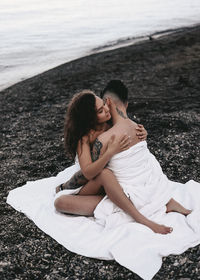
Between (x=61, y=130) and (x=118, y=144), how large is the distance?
14.7 ft

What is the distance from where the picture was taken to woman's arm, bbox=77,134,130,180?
13.5 feet

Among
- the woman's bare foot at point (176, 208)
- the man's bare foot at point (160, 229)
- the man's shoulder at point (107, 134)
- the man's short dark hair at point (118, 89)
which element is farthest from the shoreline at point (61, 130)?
the man's short dark hair at point (118, 89)

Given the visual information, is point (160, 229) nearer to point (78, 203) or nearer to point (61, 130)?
point (78, 203)

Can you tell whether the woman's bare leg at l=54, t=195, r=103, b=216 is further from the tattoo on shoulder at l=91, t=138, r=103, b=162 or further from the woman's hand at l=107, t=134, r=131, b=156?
the woman's hand at l=107, t=134, r=131, b=156

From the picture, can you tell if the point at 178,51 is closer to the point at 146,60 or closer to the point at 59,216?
the point at 146,60

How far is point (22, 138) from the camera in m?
8.14

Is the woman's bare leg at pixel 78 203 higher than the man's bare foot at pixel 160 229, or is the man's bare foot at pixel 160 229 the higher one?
the woman's bare leg at pixel 78 203

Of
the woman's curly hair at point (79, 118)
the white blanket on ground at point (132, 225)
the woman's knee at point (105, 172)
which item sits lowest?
the white blanket on ground at point (132, 225)

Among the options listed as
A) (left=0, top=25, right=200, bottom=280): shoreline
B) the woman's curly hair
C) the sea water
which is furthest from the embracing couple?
the sea water

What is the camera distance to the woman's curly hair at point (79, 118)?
407cm

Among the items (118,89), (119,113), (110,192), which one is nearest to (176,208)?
(110,192)

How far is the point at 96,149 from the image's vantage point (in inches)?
168

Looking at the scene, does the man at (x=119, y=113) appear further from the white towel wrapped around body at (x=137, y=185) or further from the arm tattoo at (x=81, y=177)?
the white towel wrapped around body at (x=137, y=185)

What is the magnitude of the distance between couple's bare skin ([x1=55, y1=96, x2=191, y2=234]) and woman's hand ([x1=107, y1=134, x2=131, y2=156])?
28 millimetres
